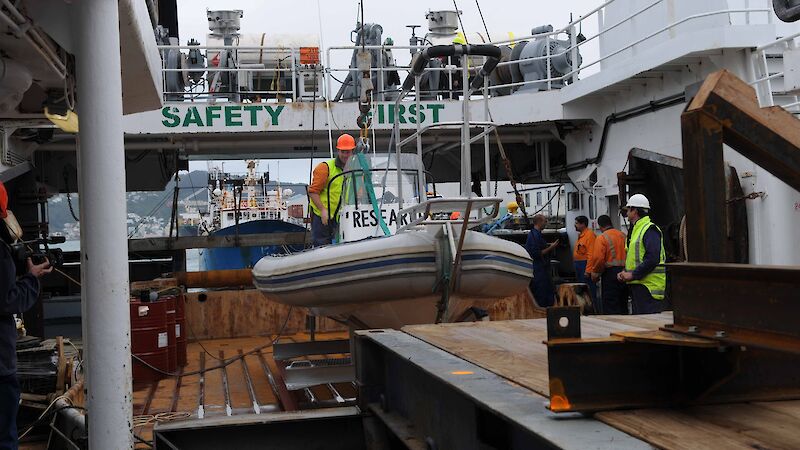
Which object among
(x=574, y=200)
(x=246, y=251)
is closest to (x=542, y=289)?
(x=574, y=200)

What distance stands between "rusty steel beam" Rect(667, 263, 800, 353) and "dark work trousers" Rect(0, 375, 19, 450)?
303 centimetres

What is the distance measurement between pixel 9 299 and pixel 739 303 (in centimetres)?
311

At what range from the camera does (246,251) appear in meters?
23.7

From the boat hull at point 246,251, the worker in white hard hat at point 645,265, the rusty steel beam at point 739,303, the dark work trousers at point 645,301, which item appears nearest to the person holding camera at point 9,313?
the rusty steel beam at point 739,303

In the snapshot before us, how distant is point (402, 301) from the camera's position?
249 inches

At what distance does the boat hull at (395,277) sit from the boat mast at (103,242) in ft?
7.68

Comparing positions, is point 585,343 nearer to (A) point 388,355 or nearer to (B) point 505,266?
(A) point 388,355

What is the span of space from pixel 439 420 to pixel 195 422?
1393 mm

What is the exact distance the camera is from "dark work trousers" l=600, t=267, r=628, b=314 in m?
9.43

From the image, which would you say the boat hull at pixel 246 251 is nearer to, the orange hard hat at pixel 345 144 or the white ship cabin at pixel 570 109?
the white ship cabin at pixel 570 109

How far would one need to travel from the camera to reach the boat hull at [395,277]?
6141mm

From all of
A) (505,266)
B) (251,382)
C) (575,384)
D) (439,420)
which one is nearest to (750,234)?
(505,266)

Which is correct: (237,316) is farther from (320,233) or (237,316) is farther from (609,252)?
(609,252)

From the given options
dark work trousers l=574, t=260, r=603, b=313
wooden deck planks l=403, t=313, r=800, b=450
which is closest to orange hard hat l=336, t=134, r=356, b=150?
dark work trousers l=574, t=260, r=603, b=313
